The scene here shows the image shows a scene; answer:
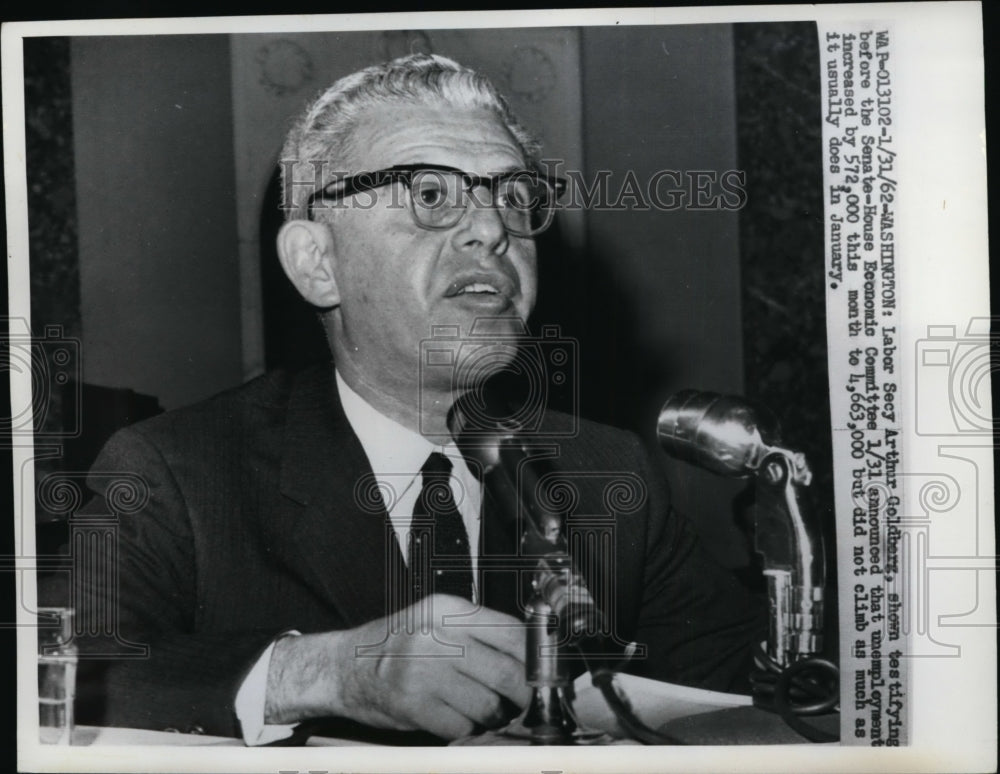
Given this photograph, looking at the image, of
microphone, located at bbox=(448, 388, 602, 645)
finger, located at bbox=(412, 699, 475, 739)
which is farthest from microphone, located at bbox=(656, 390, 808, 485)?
finger, located at bbox=(412, 699, 475, 739)

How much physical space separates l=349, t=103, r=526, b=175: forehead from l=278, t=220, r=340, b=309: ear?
10 cm

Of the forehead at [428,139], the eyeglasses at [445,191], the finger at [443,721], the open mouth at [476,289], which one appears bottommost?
the finger at [443,721]

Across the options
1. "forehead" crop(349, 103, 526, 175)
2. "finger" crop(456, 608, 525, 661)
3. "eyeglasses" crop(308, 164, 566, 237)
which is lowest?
"finger" crop(456, 608, 525, 661)

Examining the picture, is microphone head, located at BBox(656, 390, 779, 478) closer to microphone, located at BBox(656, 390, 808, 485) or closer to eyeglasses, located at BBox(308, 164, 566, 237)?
microphone, located at BBox(656, 390, 808, 485)

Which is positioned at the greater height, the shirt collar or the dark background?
the dark background

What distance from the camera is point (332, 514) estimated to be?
1217 millimetres

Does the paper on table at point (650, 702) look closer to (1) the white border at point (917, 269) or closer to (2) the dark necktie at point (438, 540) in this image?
(1) the white border at point (917, 269)

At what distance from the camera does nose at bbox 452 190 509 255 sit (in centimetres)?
120

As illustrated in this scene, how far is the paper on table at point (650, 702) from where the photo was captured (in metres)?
1.23

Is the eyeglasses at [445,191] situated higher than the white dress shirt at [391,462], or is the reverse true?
the eyeglasses at [445,191]

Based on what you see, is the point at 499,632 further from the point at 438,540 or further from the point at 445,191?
the point at 445,191

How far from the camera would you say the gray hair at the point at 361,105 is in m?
1.21

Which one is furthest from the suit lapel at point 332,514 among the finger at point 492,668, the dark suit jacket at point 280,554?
the finger at point 492,668

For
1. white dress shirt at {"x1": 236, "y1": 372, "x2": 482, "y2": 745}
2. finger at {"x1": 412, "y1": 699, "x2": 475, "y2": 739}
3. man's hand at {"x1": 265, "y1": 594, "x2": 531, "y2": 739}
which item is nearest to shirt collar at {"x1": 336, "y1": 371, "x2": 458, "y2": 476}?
white dress shirt at {"x1": 236, "y1": 372, "x2": 482, "y2": 745}
